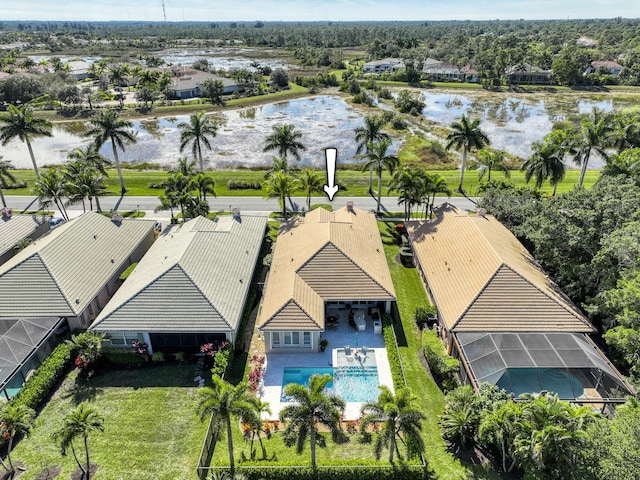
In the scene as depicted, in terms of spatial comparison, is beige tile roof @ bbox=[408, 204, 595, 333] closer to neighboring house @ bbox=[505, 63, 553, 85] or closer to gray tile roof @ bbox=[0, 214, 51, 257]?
gray tile roof @ bbox=[0, 214, 51, 257]

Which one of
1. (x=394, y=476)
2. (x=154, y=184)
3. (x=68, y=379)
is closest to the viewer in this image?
(x=394, y=476)

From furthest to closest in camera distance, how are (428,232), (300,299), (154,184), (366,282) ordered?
(154,184) → (428,232) → (366,282) → (300,299)

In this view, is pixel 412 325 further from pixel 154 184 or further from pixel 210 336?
pixel 154 184

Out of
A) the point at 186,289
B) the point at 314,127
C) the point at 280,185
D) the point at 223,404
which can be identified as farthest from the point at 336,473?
the point at 314,127

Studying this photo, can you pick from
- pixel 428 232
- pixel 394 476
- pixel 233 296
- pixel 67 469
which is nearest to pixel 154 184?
pixel 233 296

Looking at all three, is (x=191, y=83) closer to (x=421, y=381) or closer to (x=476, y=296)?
(x=476, y=296)

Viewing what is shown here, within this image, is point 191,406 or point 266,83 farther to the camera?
point 266,83
